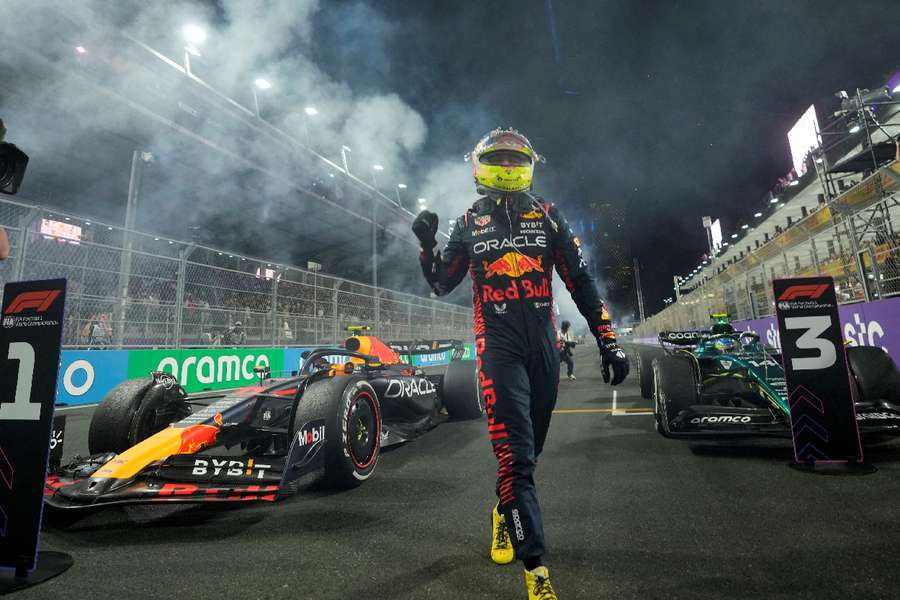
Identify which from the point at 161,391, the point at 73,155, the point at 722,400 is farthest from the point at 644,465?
the point at 73,155

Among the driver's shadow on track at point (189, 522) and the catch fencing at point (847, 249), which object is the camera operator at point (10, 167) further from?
the catch fencing at point (847, 249)

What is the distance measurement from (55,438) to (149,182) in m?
18.6

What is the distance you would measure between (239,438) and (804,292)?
4.09 m

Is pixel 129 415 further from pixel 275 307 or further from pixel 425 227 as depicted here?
pixel 275 307

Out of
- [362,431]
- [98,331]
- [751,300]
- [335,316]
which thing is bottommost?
[362,431]

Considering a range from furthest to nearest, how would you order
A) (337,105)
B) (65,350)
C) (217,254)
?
(337,105) < (217,254) < (65,350)

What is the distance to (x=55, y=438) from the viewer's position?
274 centimetres

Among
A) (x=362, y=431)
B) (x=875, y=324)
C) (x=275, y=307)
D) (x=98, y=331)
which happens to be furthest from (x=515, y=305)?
(x=275, y=307)

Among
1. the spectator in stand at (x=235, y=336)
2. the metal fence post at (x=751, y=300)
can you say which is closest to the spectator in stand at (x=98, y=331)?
the spectator in stand at (x=235, y=336)

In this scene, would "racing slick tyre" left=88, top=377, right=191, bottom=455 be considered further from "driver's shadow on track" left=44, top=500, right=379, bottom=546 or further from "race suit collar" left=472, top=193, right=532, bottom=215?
"race suit collar" left=472, top=193, right=532, bottom=215

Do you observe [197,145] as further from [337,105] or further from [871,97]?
[871,97]

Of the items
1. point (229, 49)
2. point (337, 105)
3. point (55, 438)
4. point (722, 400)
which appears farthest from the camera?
point (337, 105)

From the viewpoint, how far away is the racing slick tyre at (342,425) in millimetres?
2941

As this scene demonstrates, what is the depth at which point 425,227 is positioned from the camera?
7.02 feet
